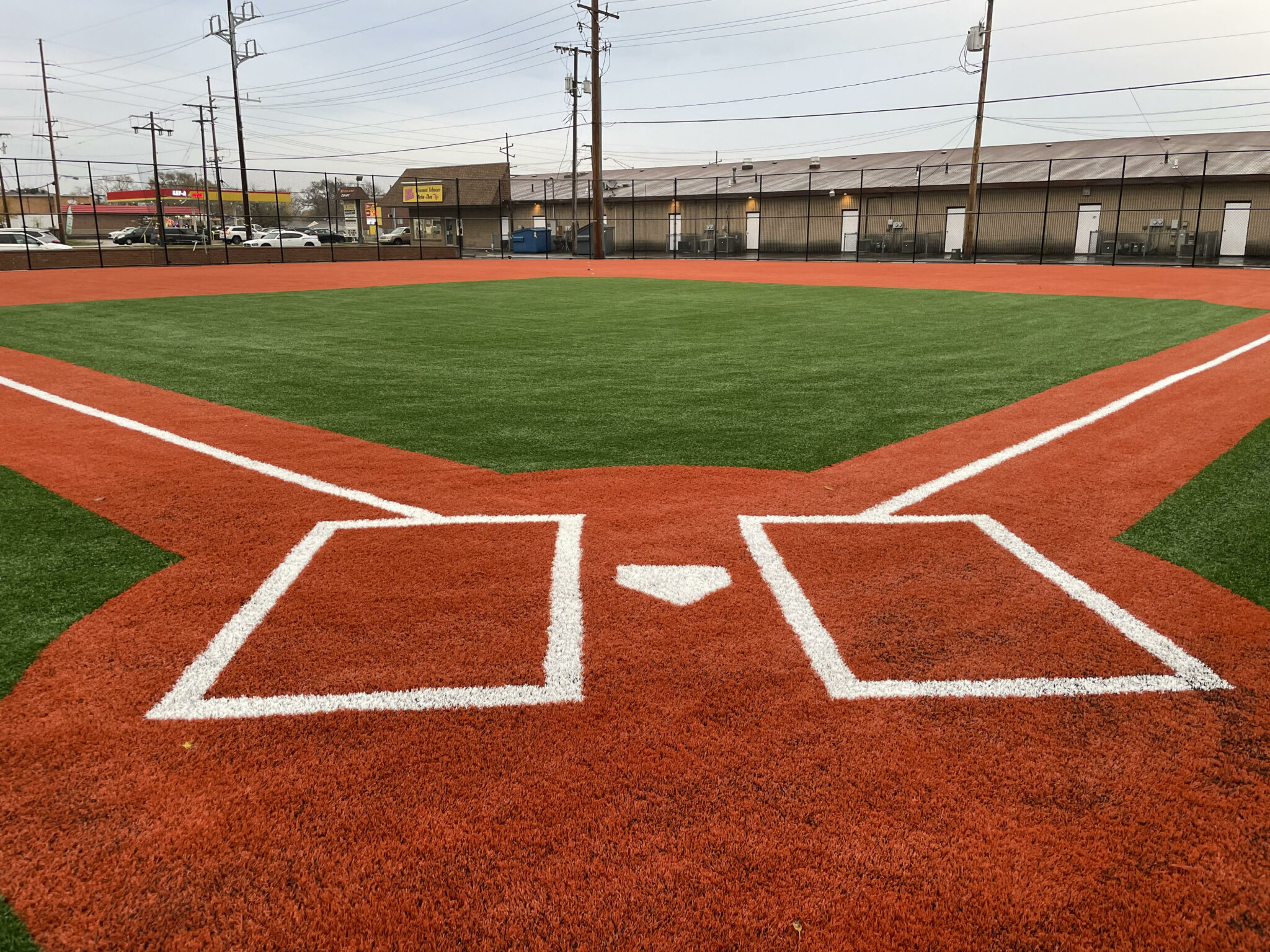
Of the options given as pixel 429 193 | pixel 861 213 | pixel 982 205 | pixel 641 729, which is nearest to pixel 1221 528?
pixel 641 729

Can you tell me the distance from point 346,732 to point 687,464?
10.8 feet

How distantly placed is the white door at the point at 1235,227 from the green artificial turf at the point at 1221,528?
1426 inches

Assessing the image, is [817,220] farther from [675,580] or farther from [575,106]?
[675,580]

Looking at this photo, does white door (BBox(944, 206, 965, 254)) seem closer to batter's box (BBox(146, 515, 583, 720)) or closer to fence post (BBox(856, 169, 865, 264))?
fence post (BBox(856, 169, 865, 264))

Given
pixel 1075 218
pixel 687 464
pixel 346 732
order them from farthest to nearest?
1. pixel 1075 218
2. pixel 687 464
3. pixel 346 732

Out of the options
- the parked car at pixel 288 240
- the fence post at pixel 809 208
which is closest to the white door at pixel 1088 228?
the fence post at pixel 809 208

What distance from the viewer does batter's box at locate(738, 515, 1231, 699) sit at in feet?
9.66

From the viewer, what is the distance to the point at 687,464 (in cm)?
562

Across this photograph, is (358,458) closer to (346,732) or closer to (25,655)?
(25,655)

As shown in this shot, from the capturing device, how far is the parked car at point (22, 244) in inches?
1129

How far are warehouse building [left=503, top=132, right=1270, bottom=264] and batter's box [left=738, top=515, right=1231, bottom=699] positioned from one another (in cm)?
2926

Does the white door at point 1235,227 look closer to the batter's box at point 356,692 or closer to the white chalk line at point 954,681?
the white chalk line at point 954,681

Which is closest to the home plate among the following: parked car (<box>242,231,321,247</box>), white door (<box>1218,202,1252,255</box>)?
white door (<box>1218,202,1252,255</box>)

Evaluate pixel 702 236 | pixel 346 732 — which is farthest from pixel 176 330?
pixel 702 236
